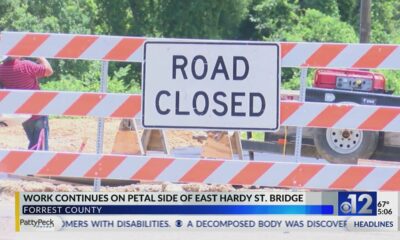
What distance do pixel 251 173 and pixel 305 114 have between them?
2.09ft

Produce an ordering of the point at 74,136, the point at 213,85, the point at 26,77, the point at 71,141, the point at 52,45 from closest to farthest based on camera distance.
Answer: the point at 213,85 < the point at 52,45 < the point at 26,77 < the point at 71,141 < the point at 74,136

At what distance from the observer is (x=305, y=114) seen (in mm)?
7129

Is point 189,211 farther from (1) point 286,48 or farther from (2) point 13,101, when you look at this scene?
(2) point 13,101

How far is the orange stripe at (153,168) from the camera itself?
723 cm

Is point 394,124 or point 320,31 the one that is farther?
point 320,31

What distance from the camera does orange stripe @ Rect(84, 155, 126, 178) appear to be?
286 inches

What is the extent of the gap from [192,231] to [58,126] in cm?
1382

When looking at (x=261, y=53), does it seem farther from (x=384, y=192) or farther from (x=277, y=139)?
(x=277, y=139)

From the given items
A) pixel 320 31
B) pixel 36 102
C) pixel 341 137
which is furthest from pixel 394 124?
pixel 320 31

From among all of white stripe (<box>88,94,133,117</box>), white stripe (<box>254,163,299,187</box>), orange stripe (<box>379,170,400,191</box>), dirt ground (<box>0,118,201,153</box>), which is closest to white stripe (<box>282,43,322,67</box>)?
white stripe (<box>254,163,299,187</box>)

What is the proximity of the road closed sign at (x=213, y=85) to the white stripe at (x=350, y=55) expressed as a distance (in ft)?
1.63

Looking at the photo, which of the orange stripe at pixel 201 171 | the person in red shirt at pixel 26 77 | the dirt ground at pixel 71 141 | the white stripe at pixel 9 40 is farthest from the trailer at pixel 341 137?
the white stripe at pixel 9 40

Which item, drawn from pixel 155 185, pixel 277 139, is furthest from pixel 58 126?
pixel 155 185

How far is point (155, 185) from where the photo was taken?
10711 mm
